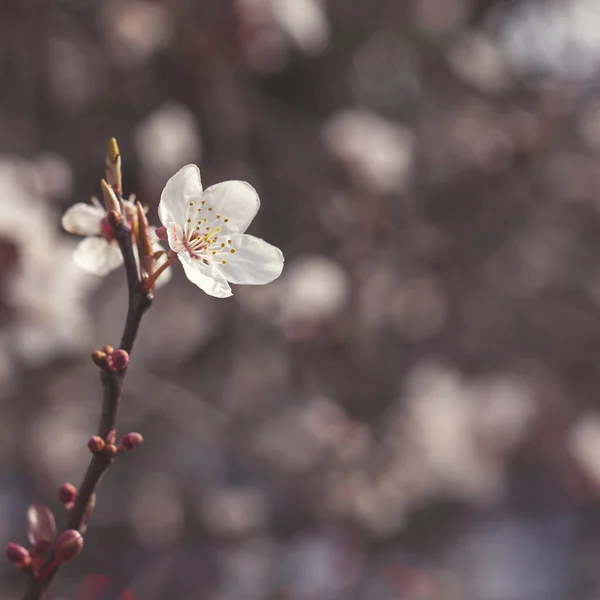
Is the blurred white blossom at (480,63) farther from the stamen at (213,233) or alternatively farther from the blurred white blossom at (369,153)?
the stamen at (213,233)

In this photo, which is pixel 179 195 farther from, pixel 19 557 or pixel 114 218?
pixel 19 557

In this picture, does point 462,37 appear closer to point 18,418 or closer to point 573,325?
point 573,325

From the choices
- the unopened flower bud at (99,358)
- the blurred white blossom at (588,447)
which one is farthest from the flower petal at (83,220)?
the blurred white blossom at (588,447)

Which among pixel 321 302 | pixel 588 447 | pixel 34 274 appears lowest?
pixel 34 274

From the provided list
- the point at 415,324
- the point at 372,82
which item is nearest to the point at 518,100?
the point at 372,82

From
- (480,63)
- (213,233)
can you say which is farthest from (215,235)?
(480,63)

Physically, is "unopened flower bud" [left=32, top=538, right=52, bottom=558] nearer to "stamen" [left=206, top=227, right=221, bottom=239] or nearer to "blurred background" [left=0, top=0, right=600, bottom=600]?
"stamen" [left=206, top=227, right=221, bottom=239]
